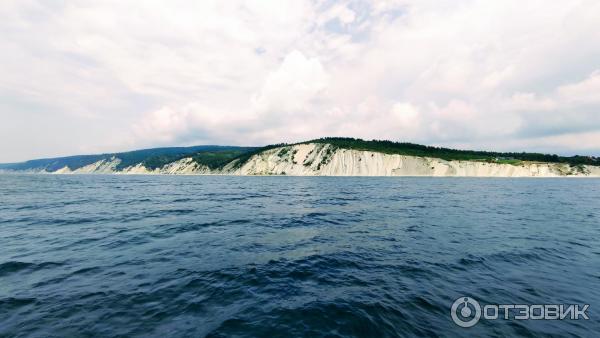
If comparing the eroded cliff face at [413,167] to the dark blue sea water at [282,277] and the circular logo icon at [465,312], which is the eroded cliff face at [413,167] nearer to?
the dark blue sea water at [282,277]

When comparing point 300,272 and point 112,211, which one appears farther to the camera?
point 112,211

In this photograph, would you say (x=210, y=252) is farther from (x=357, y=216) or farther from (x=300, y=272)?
(x=357, y=216)

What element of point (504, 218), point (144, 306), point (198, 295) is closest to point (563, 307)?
point (198, 295)

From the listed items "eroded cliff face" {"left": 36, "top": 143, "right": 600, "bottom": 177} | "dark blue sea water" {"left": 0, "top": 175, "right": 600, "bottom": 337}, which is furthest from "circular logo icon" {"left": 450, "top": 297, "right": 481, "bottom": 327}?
"eroded cliff face" {"left": 36, "top": 143, "right": 600, "bottom": 177}

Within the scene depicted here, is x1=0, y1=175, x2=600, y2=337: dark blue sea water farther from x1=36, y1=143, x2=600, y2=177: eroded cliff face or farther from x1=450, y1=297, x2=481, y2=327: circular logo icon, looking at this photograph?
x1=36, y1=143, x2=600, y2=177: eroded cliff face

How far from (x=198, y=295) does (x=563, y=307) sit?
43.1ft

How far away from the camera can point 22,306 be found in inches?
351

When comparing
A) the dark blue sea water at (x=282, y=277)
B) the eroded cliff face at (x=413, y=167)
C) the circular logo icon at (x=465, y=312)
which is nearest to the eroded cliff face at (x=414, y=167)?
the eroded cliff face at (x=413, y=167)

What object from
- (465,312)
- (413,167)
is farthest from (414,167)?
(465,312)

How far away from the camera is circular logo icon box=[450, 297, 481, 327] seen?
8.48 metres

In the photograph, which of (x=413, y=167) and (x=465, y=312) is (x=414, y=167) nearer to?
(x=413, y=167)

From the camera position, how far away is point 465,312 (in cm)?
905

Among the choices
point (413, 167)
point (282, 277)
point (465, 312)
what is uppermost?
point (413, 167)

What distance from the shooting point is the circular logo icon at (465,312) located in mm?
8484
